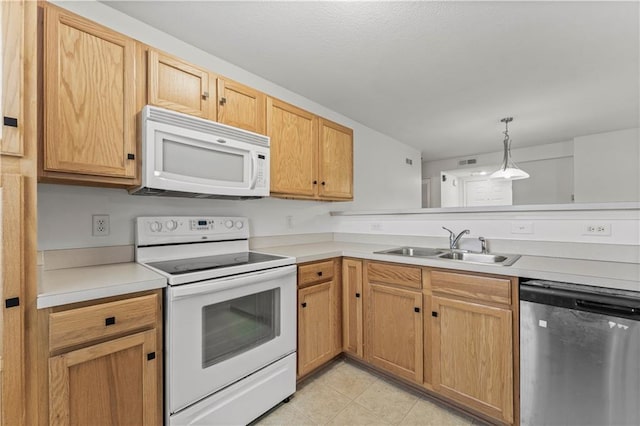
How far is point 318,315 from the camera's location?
6.66 ft

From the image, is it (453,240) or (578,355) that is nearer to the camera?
(578,355)

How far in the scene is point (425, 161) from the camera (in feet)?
20.0

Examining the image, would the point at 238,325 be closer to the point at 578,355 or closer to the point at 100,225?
the point at 100,225

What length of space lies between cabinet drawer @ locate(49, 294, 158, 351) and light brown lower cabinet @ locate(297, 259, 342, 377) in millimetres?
929

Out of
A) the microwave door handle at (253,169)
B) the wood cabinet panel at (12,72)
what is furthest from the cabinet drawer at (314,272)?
the wood cabinet panel at (12,72)

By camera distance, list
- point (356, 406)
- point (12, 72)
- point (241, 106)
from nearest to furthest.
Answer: point (12, 72) < point (356, 406) < point (241, 106)

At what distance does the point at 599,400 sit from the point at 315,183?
2.03 m

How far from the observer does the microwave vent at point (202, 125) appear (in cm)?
143

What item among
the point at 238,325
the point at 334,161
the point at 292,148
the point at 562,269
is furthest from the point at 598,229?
the point at 238,325

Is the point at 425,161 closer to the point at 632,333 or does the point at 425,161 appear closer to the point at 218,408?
the point at 632,333

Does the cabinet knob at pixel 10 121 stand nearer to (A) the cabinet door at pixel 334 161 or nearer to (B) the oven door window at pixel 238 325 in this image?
(B) the oven door window at pixel 238 325

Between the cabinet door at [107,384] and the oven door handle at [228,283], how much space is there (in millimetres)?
204

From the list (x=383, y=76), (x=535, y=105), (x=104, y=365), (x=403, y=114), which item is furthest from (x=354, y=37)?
(x=535, y=105)

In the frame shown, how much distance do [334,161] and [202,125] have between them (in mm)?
1285
